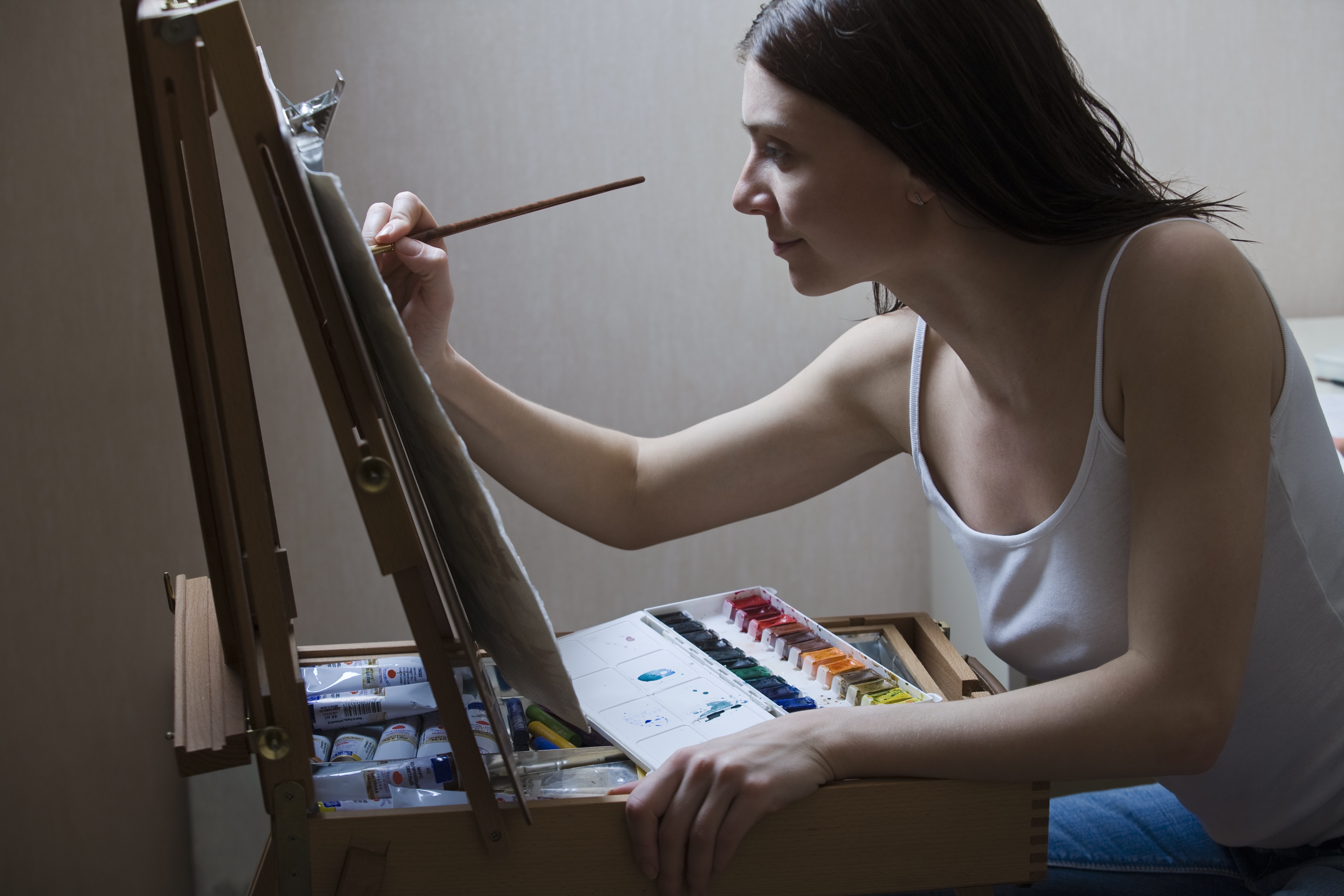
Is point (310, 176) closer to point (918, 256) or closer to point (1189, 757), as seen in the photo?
point (918, 256)

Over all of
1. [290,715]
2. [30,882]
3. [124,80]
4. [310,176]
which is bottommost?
[30,882]

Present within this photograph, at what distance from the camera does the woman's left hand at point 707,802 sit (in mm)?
565

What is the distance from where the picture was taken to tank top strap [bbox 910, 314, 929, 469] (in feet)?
2.93

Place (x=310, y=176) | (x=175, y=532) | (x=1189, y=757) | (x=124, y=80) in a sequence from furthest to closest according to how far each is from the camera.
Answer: (x=175, y=532), (x=124, y=80), (x=1189, y=757), (x=310, y=176)

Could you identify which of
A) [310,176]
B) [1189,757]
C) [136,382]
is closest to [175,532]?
[136,382]

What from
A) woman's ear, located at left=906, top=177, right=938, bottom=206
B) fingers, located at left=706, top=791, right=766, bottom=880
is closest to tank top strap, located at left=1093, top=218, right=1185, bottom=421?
woman's ear, located at left=906, top=177, right=938, bottom=206

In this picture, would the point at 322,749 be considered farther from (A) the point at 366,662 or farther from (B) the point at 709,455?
(B) the point at 709,455

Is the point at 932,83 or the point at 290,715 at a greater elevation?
the point at 932,83

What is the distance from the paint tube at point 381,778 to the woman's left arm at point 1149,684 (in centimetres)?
13

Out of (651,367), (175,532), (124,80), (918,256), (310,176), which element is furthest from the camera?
(651,367)

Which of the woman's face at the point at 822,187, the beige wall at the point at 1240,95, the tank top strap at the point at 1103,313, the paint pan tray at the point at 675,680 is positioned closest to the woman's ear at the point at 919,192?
the woman's face at the point at 822,187

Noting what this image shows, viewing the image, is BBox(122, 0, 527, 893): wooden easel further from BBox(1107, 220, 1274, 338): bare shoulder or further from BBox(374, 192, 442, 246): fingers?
BBox(1107, 220, 1274, 338): bare shoulder

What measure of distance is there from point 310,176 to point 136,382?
117 cm

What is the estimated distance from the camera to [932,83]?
68cm
